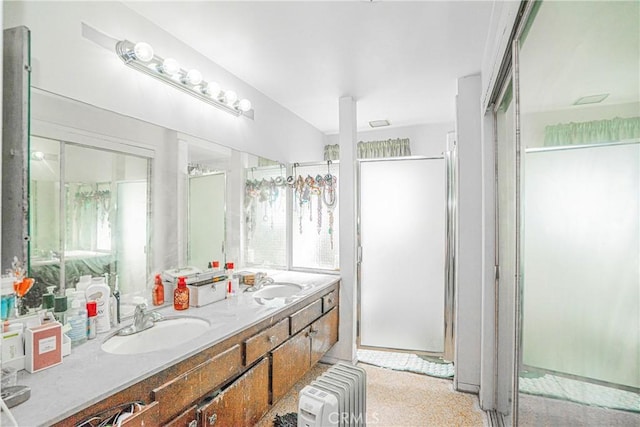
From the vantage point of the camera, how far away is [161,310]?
1.76 metres

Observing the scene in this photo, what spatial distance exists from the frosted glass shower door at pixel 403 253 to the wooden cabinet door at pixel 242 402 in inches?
63.7

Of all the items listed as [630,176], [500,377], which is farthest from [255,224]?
[630,176]

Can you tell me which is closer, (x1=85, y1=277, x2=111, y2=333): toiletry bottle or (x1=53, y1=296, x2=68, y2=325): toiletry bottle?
(x1=53, y1=296, x2=68, y2=325): toiletry bottle

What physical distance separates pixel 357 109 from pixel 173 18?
1.88 meters

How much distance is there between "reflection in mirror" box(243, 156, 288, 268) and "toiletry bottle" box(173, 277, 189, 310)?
2.57ft

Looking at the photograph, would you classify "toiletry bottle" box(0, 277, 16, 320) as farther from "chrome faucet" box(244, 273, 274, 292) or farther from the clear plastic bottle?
"chrome faucet" box(244, 273, 274, 292)

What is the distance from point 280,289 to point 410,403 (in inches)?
47.6

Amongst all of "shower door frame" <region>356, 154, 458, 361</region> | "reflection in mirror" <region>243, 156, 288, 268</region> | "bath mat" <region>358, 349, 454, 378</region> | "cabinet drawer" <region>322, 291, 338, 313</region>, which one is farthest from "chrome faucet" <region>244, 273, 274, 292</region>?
"bath mat" <region>358, 349, 454, 378</region>

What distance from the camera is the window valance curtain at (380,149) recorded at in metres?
3.73

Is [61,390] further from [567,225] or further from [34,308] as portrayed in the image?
[567,225]

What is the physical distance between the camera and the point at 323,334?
250 centimetres

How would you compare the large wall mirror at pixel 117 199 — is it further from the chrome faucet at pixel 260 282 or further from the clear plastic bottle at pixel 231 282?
the chrome faucet at pixel 260 282

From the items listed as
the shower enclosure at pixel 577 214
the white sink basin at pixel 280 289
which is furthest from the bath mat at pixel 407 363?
the shower enclosure at pixel 577 214

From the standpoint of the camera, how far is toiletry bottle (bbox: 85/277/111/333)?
1412 millimetres
